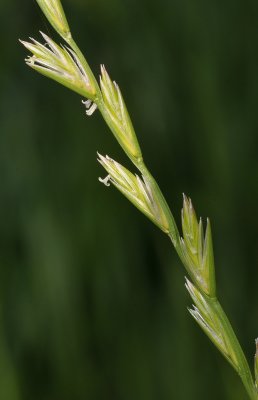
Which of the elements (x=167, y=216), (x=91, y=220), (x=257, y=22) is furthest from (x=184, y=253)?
(x=257, y=22)

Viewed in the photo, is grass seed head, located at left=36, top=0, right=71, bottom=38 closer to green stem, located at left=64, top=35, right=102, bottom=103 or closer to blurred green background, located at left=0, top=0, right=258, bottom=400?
green stem, located at left=64, top=35, right=102, bottom=103

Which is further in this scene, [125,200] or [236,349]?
[125,200]

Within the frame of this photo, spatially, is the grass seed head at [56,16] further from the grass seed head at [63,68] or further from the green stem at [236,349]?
the green stem at [236,349]

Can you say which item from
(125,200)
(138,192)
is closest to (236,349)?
(138,192)

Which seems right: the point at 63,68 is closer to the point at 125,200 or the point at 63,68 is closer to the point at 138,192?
the point at 138,192

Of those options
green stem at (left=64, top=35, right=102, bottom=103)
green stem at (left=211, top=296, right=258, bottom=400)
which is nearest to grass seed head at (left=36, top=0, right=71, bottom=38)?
green stem at (left=64, top=35, right=102, bottom=103)

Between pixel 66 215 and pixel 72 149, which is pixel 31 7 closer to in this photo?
pixel 72 149

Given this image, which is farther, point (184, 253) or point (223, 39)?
point (223, 39)

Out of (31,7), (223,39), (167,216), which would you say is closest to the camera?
(167,216)

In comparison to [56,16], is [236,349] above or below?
below
